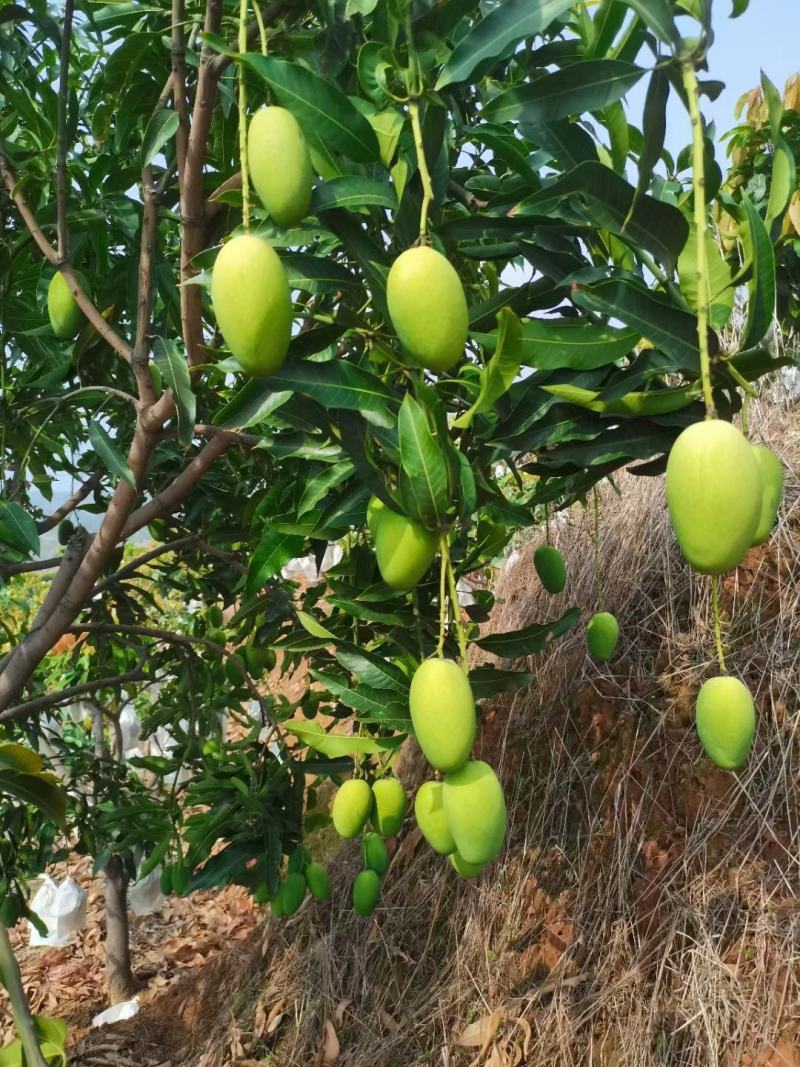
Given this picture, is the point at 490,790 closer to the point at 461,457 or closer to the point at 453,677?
the point at 453,677

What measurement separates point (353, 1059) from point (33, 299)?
193 centimetres

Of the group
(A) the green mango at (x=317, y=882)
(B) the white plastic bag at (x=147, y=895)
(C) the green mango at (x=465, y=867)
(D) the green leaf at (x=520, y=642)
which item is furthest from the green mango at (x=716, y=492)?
(B) the white plastic bag at (x=147, y=895)

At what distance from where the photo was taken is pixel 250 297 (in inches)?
24.6

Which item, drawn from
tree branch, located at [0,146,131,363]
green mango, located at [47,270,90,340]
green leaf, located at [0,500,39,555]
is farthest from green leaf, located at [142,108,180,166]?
green leaf, located at [0,500,39,555]

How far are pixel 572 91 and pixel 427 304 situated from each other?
20 centimetres

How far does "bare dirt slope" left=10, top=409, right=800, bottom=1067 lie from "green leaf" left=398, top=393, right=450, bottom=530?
4.76 feet

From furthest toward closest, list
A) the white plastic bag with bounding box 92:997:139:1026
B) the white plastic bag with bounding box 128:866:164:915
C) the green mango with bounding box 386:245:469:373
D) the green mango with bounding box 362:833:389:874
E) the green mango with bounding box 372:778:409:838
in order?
the white plastic bag with bounding box 128:866:164:915 < the white plastic bag with bounding box 92:997:139:1026 < the green mango with bounding box 362:833:389:874 < the green mango with bounding box 372:778:409:838 < the green mango with bounding box 386:245:469:373

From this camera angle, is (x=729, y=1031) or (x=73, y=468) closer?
→ (x=729, y=1031)

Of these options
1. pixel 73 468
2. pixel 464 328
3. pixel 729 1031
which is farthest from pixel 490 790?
pixel 73 468

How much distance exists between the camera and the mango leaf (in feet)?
3.85

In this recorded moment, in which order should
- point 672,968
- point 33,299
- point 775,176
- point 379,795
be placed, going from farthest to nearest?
point 672,968 < point 33,299 < point 379,795 < point 775,176

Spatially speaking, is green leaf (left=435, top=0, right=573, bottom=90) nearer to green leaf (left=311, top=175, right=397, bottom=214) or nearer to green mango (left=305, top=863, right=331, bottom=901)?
green leaf (left=311, top=175, right=397, bottom=214)

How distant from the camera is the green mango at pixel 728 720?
741 mm

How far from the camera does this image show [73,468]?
2049 mm
